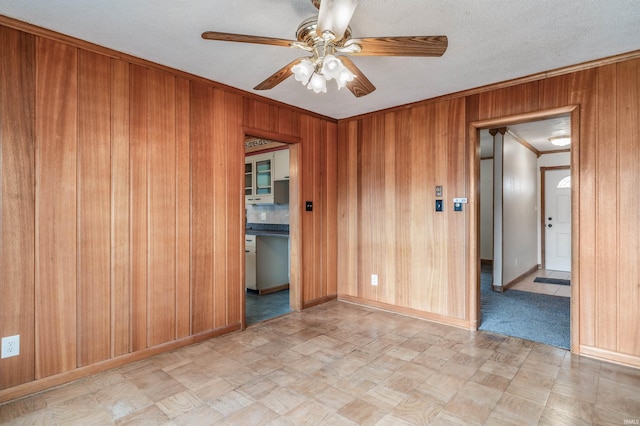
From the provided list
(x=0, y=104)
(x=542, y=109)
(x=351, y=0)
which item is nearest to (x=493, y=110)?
(x=542, y=109)

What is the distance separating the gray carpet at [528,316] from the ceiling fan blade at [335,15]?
3131 millimetres

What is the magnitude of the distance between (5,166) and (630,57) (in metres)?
4.43

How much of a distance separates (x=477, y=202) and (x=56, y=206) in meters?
3.54

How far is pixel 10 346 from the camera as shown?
2113mm

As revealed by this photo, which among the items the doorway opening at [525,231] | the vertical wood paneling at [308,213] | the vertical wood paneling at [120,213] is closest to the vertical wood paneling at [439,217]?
the doorway opening at [525,231]

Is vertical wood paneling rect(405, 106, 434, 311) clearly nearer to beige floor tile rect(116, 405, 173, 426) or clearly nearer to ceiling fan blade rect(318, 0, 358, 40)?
ceiling fan blade rect(318, 0, 358, 40)

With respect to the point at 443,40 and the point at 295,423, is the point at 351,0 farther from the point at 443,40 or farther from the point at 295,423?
the point at 295,423

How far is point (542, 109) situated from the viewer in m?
2.95

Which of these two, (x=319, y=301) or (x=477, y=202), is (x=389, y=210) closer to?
(x=477, y=202)

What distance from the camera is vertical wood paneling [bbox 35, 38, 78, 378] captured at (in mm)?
2227

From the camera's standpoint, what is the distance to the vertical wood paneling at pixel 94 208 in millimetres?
2389

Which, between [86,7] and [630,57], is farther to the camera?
[630,57]

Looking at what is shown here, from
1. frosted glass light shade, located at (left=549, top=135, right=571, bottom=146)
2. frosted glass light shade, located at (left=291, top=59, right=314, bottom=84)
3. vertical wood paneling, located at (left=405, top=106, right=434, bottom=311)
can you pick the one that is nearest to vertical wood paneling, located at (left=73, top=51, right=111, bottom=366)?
frosted glass light shade, located at (left=291, top=59, right=314, bottom=84)

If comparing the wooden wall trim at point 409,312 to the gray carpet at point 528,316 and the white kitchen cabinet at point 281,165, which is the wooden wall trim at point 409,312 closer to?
the gray carpet at point 528,316
